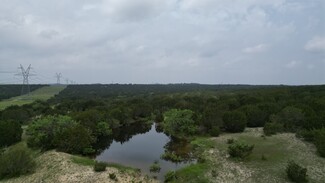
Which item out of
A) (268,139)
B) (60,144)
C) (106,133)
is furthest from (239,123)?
(60,144)

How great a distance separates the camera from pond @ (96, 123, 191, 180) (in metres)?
52.3

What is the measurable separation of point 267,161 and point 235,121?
963 inches

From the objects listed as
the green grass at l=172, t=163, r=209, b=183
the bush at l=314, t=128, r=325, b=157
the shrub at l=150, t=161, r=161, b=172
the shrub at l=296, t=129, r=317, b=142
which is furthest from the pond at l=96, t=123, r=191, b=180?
the shrub at l=296, t=129, r=317, b=142

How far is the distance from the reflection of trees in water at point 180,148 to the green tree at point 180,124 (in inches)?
160

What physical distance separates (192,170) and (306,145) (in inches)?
903

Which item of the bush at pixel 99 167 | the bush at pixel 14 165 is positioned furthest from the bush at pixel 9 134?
the bush at pixel 99 167

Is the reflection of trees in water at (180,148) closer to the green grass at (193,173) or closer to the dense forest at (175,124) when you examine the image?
the dense forest at (175,124)

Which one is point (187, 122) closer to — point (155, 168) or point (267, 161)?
point (155, 168)

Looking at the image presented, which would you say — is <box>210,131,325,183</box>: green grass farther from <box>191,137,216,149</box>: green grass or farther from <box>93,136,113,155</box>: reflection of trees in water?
<box>93,136,113,155</box>: reflection of trees in water

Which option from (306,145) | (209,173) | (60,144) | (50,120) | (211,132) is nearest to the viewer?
(209,173)

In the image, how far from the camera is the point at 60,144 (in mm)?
57844

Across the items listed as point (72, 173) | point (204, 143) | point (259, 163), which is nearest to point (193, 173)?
point (259, 163)

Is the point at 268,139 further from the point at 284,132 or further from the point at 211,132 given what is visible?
the point at 211,132

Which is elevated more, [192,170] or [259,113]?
[259,113]
